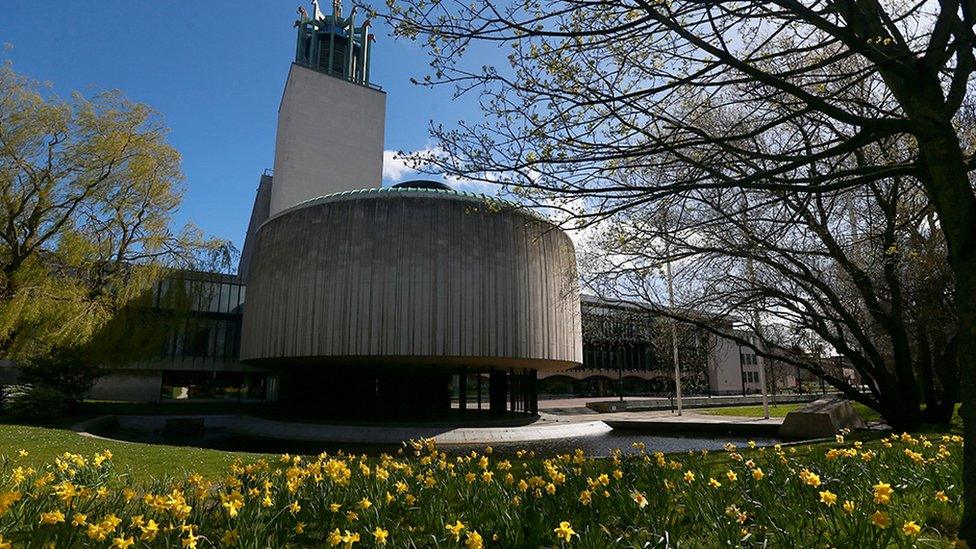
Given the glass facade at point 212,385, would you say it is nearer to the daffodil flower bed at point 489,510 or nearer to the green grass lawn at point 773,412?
the green grass lawn at point 773,412

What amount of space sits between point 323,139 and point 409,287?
1123 inches

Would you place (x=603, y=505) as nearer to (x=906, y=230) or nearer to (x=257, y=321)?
(x=906, y=230)

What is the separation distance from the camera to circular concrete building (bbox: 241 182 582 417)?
22.6 meters

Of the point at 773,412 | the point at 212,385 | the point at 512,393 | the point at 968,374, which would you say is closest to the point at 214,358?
the point at 212,385

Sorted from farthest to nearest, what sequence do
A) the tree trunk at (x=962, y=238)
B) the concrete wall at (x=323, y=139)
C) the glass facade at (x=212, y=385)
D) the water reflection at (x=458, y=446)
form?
the concrete wall at (x=323, y=139), the glass facade at (x=212, y=385), the water reflection at (x=458, y=446), the tree trunk at (x=962, y=238)

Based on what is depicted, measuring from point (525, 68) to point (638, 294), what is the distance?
9840mm

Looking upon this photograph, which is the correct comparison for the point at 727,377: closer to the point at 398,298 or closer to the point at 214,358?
the point at 398,298

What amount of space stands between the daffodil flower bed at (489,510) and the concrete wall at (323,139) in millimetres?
41974

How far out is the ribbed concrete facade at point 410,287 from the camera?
74.1 feet

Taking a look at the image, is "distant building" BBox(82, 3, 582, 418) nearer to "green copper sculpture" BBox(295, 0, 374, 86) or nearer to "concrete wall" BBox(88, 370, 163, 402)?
"concrete wall" BBox(88, 370, 163, 402)

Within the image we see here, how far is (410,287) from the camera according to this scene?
22797 millimetres

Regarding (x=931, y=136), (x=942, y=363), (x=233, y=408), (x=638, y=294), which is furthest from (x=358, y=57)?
(x=931, y=136)

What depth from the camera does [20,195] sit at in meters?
20.4

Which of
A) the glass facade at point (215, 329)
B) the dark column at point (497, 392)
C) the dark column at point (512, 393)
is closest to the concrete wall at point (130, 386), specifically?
the glass facade at point (215, 329)
